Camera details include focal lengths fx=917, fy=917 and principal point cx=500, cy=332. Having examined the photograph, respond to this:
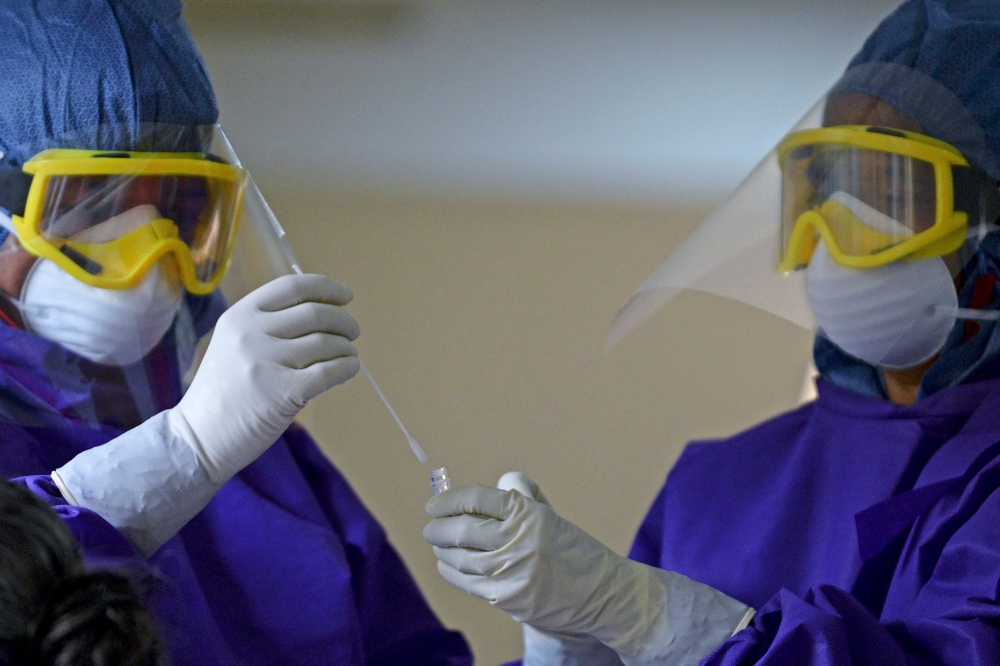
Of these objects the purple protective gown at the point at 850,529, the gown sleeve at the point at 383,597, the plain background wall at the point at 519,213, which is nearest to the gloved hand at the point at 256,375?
the gown sleeve at the point at 383,597

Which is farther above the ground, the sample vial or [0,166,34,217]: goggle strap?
[0,166,34,217]: goggle strap

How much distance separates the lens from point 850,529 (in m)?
1.20

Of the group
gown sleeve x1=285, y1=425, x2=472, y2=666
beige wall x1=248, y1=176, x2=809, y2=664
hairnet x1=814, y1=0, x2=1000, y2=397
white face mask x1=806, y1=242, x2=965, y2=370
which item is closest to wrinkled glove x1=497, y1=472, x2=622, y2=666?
gown sleeve x1=285, y1=425, x2=472, y2=666

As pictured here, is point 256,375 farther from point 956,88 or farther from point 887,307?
point 956,88

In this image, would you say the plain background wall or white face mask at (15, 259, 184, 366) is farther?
the plain background wall

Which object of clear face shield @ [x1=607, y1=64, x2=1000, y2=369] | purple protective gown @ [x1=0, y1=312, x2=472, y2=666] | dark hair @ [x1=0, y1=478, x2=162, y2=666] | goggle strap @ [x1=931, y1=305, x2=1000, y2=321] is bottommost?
purple protective gown @ [x1=0, y1=312, x2=472, y2=666]

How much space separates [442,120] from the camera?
2539mm

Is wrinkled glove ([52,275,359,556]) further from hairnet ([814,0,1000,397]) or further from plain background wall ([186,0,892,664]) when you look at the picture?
plain background wall ([186,0,892,664])

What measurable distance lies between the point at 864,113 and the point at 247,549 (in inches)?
36.4

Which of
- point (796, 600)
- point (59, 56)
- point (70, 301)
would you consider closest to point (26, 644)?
point (70, 301)

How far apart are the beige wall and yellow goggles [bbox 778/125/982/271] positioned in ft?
4.33

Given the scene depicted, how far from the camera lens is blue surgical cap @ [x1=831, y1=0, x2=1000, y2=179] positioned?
108 centimetres

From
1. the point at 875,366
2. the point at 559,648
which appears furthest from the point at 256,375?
the point at 875,366

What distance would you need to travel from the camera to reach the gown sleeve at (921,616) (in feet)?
3.01
